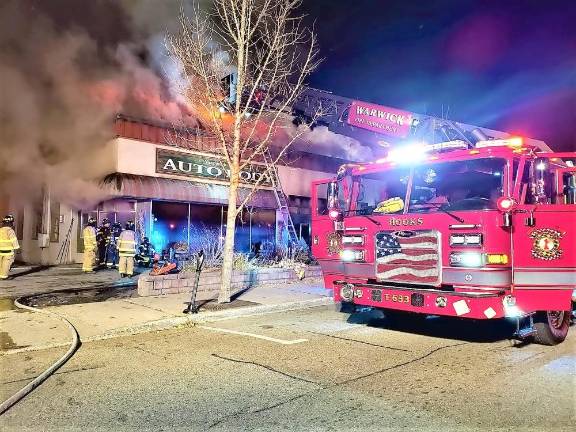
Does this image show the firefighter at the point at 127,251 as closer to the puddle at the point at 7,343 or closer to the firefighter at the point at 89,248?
the firefighter at the point at 89,248

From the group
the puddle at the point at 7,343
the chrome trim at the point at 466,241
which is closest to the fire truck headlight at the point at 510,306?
the chrome trim at the point at 466,241

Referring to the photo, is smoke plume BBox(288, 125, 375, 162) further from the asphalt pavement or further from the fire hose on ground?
the fire hose on ground

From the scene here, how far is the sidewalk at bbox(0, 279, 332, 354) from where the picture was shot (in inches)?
236

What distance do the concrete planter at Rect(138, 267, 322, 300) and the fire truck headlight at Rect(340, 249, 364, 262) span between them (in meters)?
3.64

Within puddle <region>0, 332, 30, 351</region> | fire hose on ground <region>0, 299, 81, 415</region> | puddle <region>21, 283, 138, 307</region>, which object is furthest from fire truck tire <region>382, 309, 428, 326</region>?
puddle <region>0, 332, 30, 351</region>

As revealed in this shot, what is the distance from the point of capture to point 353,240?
6148mm

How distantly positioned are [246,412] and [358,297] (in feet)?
8.97

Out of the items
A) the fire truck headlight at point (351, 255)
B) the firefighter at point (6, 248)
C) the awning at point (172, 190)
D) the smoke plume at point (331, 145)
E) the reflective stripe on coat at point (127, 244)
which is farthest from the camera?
the smoke plume at point (331, 145)

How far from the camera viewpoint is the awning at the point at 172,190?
1424 centimetres

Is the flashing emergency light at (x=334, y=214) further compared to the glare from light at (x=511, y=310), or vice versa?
the flashing emergency light at (x=334, y=214)

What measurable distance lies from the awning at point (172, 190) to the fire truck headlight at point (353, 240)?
378 inches

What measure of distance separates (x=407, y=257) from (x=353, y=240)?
829 mm

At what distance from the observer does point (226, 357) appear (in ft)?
17.2

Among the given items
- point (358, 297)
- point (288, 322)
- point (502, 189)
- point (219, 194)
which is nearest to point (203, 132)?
point (219, 194)
